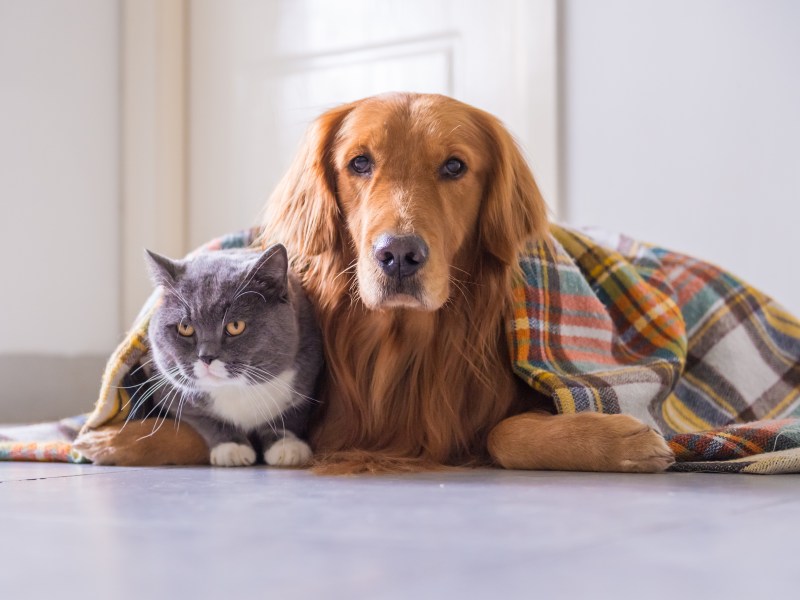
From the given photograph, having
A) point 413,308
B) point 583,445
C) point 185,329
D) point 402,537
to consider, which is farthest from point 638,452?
point 185,329

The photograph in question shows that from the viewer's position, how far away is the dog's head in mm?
1631

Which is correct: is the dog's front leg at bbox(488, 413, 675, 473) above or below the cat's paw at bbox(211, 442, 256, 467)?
above

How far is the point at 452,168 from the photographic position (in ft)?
5.85

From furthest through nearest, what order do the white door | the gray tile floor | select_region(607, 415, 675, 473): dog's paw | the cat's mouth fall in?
the white door, the cat's mouth, select_region(607, 415, 675, 473): dog's paw, the gray tile floor

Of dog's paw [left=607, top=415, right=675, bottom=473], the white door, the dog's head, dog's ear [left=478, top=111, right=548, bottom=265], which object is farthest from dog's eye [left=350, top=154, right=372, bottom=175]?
the white door

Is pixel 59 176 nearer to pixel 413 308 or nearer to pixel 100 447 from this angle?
pixel 100 447

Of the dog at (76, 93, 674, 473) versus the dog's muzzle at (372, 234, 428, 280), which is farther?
the dog at (76, 93, 674, 473)

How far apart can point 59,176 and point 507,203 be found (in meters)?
2.50

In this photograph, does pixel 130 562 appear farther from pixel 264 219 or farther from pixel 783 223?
pixel 783 223

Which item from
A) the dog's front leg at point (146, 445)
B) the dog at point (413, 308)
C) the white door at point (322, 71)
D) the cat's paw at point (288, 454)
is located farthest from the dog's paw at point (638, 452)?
the white door at point (322, 71)

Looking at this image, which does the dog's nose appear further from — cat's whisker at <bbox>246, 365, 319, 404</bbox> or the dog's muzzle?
cat's whisker at <bbox>246, 365, 319, 404</bbox>

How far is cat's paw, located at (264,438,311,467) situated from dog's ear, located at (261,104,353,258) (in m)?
0.37

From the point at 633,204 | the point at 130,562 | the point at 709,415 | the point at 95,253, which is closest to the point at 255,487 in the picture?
the point at 130,562

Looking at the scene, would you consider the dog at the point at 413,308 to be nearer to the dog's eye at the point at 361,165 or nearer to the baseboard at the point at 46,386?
the dog's eye at the point at 361,165
